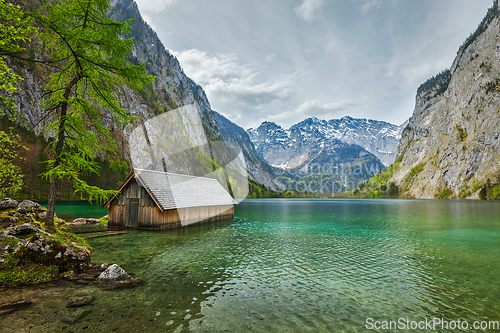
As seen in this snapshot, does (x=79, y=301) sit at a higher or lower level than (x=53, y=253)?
lower

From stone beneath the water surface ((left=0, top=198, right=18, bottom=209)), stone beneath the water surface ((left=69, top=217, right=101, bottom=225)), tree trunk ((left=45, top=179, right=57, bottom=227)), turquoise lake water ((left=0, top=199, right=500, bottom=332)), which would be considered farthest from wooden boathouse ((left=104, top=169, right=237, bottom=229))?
tree trunk ((left=45, top=179, right=57, bottom=227))

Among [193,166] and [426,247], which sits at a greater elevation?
[193,166]

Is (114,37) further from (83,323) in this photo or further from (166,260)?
(166,260)

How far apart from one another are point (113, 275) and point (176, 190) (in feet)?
80.4

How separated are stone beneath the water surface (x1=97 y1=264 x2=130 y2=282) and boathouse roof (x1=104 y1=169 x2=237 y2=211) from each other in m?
18.2

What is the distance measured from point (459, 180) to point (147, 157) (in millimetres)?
247921

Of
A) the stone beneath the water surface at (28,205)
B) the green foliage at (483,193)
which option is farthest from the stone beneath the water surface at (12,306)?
the green foliage at (483,193)

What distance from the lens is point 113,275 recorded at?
13.3 meters

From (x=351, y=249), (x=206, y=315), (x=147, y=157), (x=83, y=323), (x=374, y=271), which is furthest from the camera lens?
(x=147, y=157)

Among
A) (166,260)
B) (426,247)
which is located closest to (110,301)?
(166,260)

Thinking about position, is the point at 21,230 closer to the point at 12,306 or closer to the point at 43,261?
the point at 43,261

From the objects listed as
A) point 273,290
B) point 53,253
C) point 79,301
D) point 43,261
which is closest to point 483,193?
point 273,290

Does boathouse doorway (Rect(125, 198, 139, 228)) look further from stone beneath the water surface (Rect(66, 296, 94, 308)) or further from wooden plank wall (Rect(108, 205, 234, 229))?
stone beneath the water surface (Rect(66, 296, 94, 308))

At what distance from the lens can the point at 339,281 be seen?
14.7 meters
